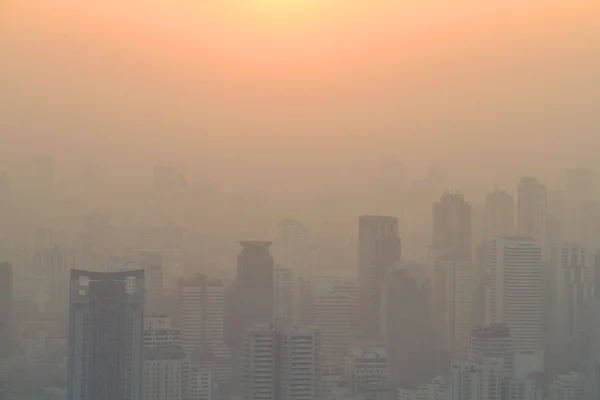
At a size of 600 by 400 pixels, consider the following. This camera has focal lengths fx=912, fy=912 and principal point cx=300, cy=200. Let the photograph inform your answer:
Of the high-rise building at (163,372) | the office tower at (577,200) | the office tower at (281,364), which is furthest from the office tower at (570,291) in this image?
the high-rise building at (163,372)

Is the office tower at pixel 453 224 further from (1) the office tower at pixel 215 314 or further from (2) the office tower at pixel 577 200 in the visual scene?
(1) the office tower at pixel 215 314

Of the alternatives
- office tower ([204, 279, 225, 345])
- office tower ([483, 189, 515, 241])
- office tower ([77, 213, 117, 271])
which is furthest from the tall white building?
office tower ([77, 213, 117, 271])

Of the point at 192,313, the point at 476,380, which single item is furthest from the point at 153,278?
the point at 476,380

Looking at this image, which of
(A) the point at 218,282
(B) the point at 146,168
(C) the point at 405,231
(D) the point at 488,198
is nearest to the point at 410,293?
(C) the point at 405,231

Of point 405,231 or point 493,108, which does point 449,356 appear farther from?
point 493,108

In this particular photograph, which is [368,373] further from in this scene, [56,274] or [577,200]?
[56,274]
